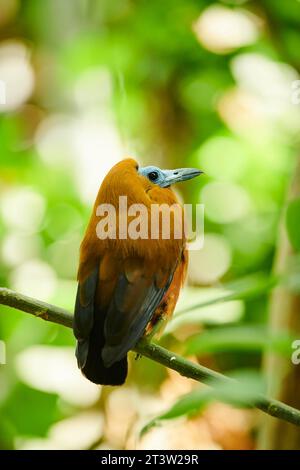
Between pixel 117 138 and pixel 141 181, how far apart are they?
194cm

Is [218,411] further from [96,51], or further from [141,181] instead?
[96,51]

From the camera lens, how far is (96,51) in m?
4.53

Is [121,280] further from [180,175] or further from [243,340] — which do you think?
[180,175]

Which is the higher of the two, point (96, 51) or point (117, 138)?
point (96, 51)

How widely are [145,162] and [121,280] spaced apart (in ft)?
6.00

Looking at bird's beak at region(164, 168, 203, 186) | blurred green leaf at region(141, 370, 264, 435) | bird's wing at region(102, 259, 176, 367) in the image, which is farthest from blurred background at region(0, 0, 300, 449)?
blurred green leaf at region(141, 370, 264, 435)

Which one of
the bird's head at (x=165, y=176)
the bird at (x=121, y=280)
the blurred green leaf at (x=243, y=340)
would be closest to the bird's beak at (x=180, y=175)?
the bird's head at (x=165, y=176)

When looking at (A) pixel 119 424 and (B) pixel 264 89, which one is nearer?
(A) pixel 119 424

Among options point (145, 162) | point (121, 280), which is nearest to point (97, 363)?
point (121, 280)

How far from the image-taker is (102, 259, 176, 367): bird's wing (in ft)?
6.92

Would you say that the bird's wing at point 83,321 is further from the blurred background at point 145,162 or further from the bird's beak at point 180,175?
the blurred background at point 145,162

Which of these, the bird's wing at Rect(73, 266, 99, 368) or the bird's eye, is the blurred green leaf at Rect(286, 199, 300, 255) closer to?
the bird's wing at Rect(73, 266, 99, 368)

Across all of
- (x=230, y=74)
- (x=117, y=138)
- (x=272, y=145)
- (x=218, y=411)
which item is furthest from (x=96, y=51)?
(x=218, y=411)

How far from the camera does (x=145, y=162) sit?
399 centimetres
